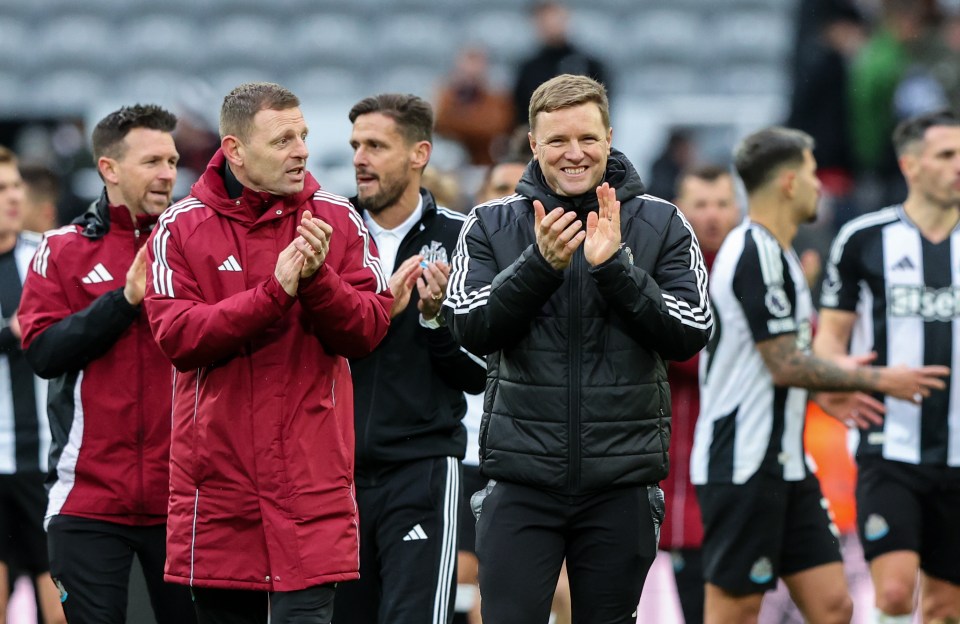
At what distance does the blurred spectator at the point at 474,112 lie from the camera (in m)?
14.1

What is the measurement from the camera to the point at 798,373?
644 cm

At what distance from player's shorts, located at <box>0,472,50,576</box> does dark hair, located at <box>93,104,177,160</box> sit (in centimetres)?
184

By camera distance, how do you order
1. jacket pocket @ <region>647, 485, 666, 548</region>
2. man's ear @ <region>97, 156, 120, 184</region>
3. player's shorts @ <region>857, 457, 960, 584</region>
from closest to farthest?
1. jacket pocket @ <region>647, 485, 666, 548</region>
2. man's ear @ <region>97, 156, 120, 184</region>
3. player's shorts @ <region>857, 457, 960, 584</region>

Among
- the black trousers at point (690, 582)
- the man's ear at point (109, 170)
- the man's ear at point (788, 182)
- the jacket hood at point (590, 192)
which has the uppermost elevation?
the man's ear at point (788, 182)

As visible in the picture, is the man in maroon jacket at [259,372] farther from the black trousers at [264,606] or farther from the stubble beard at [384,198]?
the stubble beard at [384,198]

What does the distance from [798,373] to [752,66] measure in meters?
10.5

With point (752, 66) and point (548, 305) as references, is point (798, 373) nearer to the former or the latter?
point (548, 305)

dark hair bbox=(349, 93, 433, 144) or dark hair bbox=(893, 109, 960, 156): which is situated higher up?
dark hair bbox=(893, 109, 960, 156)

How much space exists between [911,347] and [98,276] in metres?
3.35

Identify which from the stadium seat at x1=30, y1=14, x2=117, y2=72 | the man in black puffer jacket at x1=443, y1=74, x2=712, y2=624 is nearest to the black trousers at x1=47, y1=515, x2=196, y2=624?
the man in black puffer jacket at x1=443, y1=74, x2=712, y2=624

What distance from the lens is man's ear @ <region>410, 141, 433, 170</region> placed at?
5988mm

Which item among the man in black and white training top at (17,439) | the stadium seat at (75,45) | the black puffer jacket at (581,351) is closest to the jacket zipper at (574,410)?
the black puffer jacket at (581,351)

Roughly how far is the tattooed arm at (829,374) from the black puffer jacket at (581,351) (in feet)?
5.11

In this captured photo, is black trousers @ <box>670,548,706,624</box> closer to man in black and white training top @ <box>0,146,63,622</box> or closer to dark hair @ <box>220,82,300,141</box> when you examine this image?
man in black and white training top @ <box>0,146,63,622</box>
